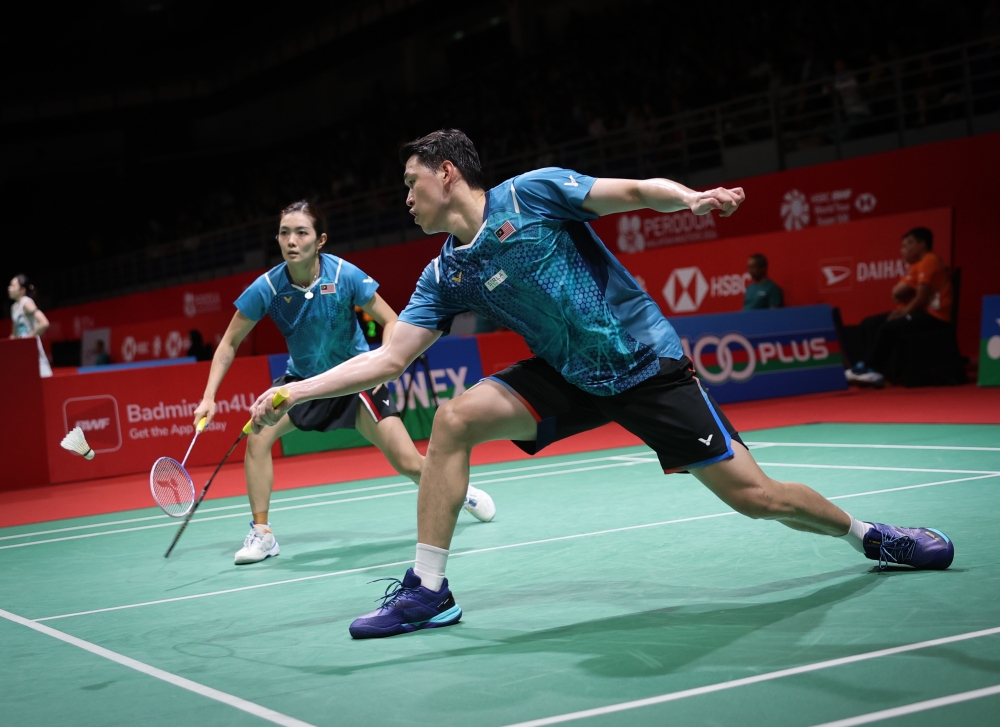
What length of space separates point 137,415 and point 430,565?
24.3 ft

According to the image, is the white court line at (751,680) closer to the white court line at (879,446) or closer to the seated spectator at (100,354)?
the white court line at (879,446)

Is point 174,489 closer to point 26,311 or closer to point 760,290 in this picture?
point 26,311

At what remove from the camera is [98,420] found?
1049 centimetres

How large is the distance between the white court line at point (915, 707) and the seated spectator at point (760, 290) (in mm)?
11149

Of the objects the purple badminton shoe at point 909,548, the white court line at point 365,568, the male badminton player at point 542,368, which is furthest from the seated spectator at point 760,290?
the male badminton player at point 542,368

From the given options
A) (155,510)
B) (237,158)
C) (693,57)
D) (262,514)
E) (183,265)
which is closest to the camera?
(262,514)

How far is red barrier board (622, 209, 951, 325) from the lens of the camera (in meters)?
13.7

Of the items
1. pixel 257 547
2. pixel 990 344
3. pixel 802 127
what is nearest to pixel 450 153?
pixel 257 547

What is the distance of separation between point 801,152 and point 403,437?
1116 centimetres

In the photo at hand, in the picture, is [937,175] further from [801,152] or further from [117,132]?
[117,132]

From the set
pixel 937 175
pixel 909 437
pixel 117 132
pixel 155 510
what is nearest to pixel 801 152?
pixel 937 175

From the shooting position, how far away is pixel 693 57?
18.8 m

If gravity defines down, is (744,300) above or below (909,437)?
above

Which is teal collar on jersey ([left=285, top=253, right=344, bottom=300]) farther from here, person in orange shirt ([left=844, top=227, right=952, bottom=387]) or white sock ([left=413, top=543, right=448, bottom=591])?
person in orange shirt ([left=844, top=227, right=952, bottom=387])
